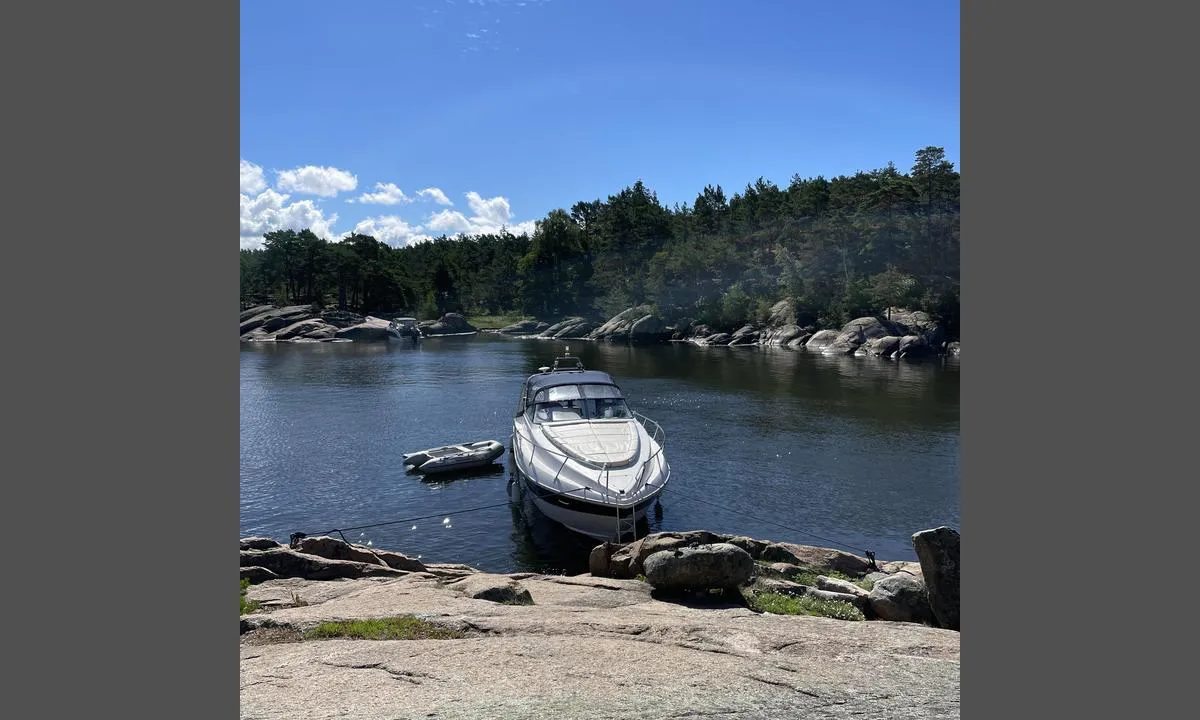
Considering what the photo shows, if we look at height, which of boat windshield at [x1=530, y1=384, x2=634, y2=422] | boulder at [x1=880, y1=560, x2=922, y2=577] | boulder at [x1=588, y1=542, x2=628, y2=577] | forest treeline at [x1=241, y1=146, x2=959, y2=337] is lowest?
boulder at [x1=880, y1=560, x2=922, y2=577]

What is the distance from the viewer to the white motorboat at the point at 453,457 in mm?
32812

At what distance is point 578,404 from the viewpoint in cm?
2877

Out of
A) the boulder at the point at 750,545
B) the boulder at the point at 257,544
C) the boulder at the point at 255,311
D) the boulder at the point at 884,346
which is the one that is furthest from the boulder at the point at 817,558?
the boulder at the point at 255,311

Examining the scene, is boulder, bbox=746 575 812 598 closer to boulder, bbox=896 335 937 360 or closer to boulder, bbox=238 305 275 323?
boulder, bbox=896 335 937 360

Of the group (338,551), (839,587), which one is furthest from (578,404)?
(839,587)

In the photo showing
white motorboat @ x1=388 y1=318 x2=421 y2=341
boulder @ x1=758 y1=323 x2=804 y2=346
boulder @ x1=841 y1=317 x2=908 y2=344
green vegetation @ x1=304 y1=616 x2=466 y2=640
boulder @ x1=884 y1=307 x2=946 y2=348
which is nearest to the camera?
green vegetation @ x1=304 y1=616 x2=466 y2=640

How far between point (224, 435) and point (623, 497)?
61.4 feet

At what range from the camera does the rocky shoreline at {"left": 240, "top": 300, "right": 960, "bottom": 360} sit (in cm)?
8231

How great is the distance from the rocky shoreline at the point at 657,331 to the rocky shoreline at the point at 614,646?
6969 cm

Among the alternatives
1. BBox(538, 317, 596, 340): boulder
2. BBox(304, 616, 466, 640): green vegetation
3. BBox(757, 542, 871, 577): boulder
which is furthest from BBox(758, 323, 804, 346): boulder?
BBox(304, 616, 466, 640): green vegetation

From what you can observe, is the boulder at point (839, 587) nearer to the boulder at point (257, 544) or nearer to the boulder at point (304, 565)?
the boulder at point (304, 565)

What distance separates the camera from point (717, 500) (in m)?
28.7

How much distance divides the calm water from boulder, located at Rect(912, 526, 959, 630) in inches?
395

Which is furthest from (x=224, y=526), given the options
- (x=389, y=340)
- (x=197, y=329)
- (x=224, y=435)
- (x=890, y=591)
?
(x=389, y=340)
